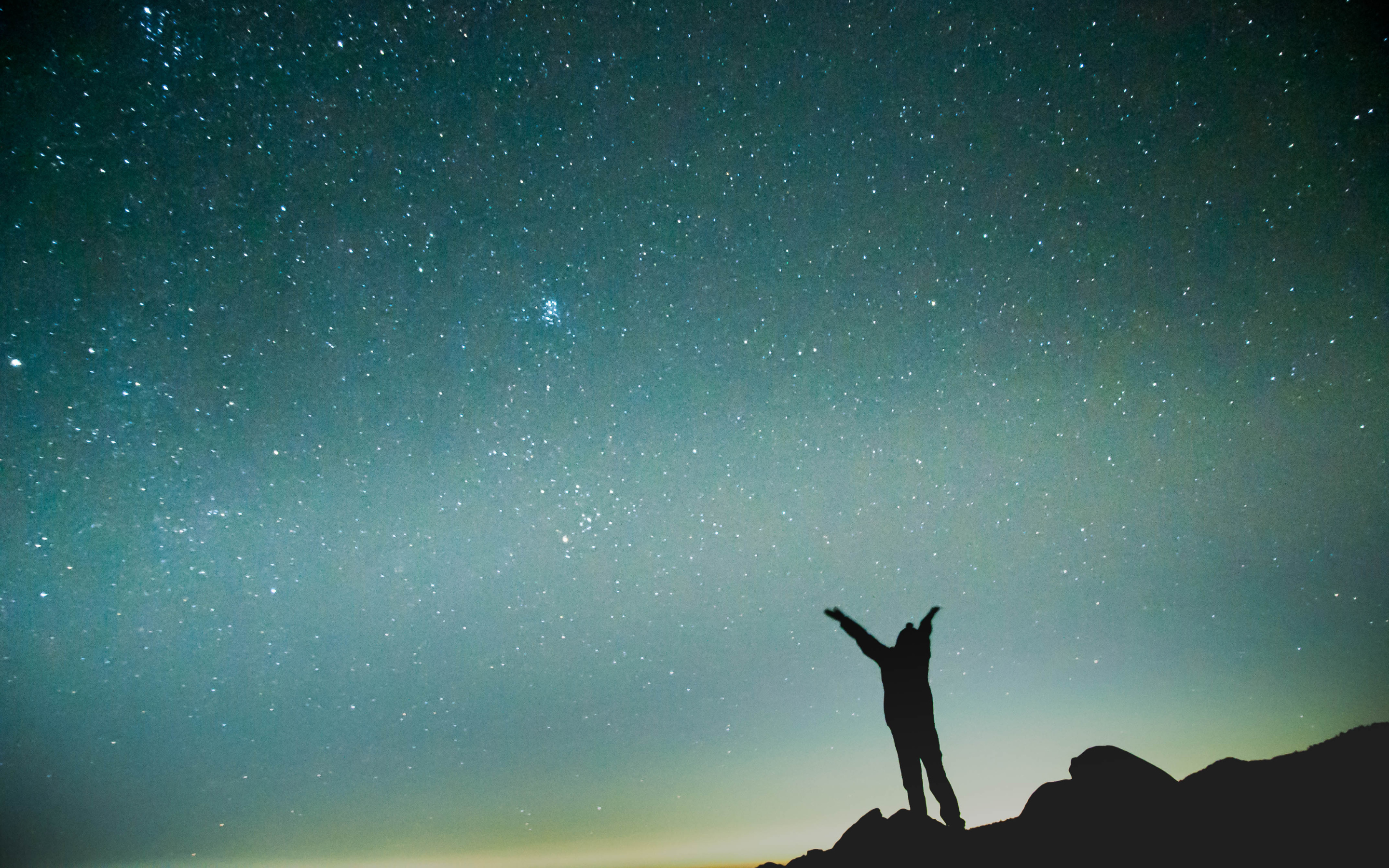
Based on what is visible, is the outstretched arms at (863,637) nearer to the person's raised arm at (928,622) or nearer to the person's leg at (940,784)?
the person's raised arm at (928,622)

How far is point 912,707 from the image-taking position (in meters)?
6.67

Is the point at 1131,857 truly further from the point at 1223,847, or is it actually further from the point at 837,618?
the point at 837,618

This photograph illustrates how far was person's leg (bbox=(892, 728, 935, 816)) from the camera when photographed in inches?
263

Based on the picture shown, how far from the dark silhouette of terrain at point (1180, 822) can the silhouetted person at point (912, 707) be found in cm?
28

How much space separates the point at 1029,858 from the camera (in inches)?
214

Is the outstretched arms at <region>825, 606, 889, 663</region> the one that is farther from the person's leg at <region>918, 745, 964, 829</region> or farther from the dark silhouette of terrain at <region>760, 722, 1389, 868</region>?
the dark silhouette of terrain at <region>760, 722, 1389, 868</region>

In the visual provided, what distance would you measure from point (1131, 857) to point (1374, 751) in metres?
3.23

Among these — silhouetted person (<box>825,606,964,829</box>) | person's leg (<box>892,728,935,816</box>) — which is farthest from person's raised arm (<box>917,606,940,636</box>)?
person's leg (<box>892,728,935,816</box>)

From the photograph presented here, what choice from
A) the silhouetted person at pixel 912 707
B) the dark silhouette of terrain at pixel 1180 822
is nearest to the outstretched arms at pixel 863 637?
the silhouetted person at pixel 912 707

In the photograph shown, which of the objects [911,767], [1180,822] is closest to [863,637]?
[911,767]

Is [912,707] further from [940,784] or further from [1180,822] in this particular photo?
[1180,822]

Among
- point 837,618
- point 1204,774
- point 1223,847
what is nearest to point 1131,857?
point 1223,847

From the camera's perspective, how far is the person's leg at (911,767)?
669 cm

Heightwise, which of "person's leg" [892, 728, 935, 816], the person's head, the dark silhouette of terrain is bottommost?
the dark silhouette of terrain
